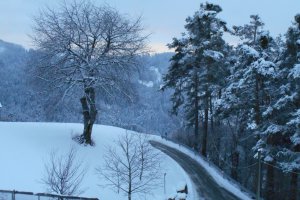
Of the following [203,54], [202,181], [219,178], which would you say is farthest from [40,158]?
[203,54]

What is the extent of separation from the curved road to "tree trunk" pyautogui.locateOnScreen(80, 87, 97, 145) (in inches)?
347

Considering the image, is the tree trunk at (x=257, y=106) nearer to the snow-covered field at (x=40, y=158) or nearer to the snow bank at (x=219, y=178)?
the snow bank at (x=219, y=178)

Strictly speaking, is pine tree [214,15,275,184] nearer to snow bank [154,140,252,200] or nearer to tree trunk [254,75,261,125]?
tree trunk [254,75,261,125]

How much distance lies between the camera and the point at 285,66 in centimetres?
2908

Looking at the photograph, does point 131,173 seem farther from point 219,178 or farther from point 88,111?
point 219,178

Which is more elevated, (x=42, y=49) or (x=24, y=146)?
(x=42, y=49)

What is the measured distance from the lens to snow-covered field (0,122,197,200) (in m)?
22.9

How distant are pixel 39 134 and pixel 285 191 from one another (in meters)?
26.5

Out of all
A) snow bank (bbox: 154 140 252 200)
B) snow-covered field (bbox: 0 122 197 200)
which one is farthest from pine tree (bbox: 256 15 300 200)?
snow-covered field (bbox: 0 122 197 200)

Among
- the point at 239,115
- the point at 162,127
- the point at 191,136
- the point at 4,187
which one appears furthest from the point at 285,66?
the point at 162,127

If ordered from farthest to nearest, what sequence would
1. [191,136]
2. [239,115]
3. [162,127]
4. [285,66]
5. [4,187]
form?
[162,127] → [191,136] → [239,115] → [285,66] → [4,187]

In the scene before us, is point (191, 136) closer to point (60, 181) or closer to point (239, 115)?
point (239, 115)

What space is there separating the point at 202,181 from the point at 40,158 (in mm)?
13039

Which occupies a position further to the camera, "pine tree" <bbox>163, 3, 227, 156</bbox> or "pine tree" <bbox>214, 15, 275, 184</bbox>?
"pine tree" <bbox>163, 3, 227, 156</bbox>
